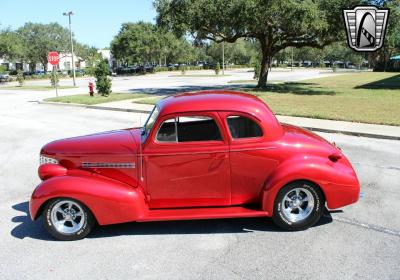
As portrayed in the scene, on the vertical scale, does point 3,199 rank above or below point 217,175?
below

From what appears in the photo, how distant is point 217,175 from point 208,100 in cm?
96

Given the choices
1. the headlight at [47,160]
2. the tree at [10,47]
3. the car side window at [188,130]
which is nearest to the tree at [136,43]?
the tree at [10,47]

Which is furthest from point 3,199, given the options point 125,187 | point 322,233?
point 322,233

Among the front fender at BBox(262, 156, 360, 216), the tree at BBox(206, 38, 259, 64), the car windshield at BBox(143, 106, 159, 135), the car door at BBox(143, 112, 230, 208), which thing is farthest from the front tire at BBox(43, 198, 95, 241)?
the tree at BBox(206, 38, 259, 64)

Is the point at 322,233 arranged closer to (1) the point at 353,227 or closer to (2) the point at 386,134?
(1) the point at 353,227

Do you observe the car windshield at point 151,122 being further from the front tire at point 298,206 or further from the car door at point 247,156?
the front tire at point 298,206

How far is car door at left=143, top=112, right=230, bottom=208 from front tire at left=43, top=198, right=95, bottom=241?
81 centimetres

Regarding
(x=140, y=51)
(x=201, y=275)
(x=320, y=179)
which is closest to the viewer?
(x=201, y=275)

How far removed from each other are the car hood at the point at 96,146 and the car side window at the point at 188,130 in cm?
42

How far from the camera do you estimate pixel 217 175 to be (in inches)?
200

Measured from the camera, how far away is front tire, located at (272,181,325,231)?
16.6 ft

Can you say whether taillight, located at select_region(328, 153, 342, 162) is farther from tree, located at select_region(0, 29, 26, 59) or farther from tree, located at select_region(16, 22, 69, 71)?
tree, located at select_region(16, 22, 69, 71)

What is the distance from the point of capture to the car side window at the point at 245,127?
16.8 feet

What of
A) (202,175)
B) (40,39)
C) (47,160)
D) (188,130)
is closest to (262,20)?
(188,130)
